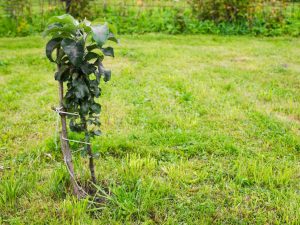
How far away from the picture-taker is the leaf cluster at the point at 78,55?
2.76m

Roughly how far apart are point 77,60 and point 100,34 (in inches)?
11.4

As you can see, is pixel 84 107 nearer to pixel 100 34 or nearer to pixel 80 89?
pixel 80 89

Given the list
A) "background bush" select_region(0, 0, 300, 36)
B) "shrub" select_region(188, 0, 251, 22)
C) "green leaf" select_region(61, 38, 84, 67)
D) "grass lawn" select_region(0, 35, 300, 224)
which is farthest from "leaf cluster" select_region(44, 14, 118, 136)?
"shrub" select_region(188, 0, 251, 22)

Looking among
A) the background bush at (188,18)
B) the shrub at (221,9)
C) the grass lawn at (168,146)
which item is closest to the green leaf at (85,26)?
the grass lawn at (168,146)

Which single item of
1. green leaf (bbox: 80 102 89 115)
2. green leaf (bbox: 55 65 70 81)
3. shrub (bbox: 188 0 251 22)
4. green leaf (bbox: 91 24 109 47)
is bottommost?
green leaf (bbox: 80 102 89 115)

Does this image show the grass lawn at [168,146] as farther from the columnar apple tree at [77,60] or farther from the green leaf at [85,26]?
the green leaf at [85,26]

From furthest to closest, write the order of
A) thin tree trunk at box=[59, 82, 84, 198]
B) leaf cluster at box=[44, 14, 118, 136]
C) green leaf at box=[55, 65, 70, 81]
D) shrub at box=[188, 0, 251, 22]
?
shrub at box=[188, 0, 251, 22], thin tree trunk at box=[59, 82, 84, 198], green leaf at box=[55, 65, 70, 81], leaf cluster at box=[44, 14, 118, 136]

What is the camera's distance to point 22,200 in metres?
A: 3.31

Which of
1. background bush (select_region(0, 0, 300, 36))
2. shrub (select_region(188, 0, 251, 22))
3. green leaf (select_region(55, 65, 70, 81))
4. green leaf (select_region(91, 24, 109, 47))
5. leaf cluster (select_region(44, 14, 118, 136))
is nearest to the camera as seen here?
green leaf (select_region(91, 24, 109, 47))

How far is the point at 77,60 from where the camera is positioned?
280 cm

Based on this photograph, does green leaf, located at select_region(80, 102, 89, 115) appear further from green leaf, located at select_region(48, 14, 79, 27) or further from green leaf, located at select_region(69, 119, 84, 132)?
green leaf, located at select_region(48, 14, 79, 27)

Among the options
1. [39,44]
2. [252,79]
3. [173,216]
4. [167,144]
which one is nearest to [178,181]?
[173,216]

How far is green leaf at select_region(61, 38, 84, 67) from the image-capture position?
9.12 ft

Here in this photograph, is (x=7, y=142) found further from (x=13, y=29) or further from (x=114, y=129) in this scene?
(x=13, y=29)
